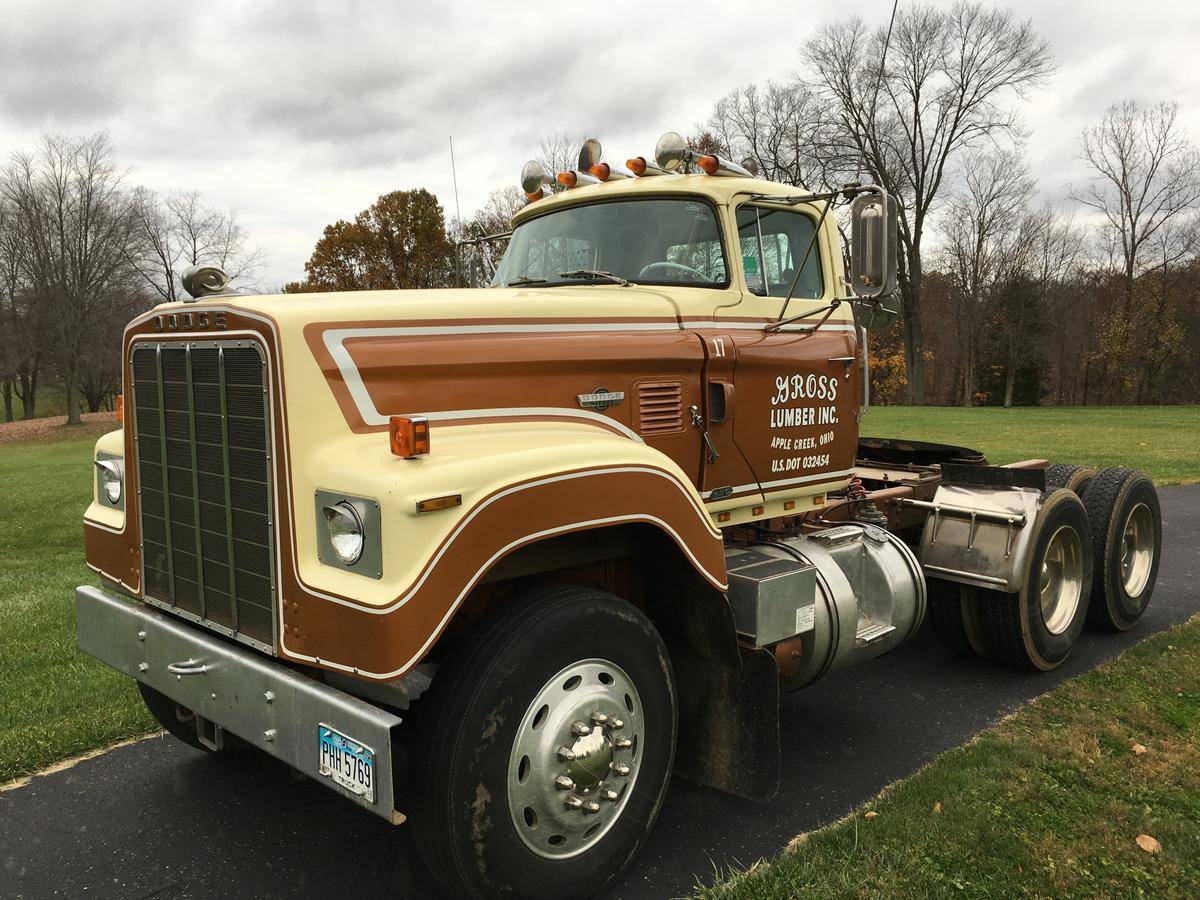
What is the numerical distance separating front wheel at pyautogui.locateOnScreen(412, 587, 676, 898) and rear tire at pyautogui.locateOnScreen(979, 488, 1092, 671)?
2.63m

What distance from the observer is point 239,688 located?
2680 millimetres

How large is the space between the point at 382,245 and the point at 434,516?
30.4m

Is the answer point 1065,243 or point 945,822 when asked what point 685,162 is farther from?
point 1065,243

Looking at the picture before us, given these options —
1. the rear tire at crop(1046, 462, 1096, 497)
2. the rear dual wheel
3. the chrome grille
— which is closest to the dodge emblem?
the chrome grille

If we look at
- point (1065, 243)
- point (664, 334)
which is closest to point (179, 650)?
point (664, 334)

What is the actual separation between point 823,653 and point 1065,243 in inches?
1669

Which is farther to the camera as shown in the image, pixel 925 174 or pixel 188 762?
pixel 925 174

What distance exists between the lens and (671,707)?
10.2 ft

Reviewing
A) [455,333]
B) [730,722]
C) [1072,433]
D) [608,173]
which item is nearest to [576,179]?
[608,173]

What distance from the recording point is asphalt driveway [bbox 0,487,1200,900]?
310 centimetres

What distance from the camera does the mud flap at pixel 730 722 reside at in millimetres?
3246

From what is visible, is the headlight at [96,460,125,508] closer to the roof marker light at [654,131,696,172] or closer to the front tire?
the front tire

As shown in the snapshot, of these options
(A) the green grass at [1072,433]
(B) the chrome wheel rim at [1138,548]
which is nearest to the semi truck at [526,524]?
(B) the chrome wheel rim at [1138,548]

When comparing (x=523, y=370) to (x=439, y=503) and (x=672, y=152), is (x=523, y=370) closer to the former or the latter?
(x=439, y=503)
